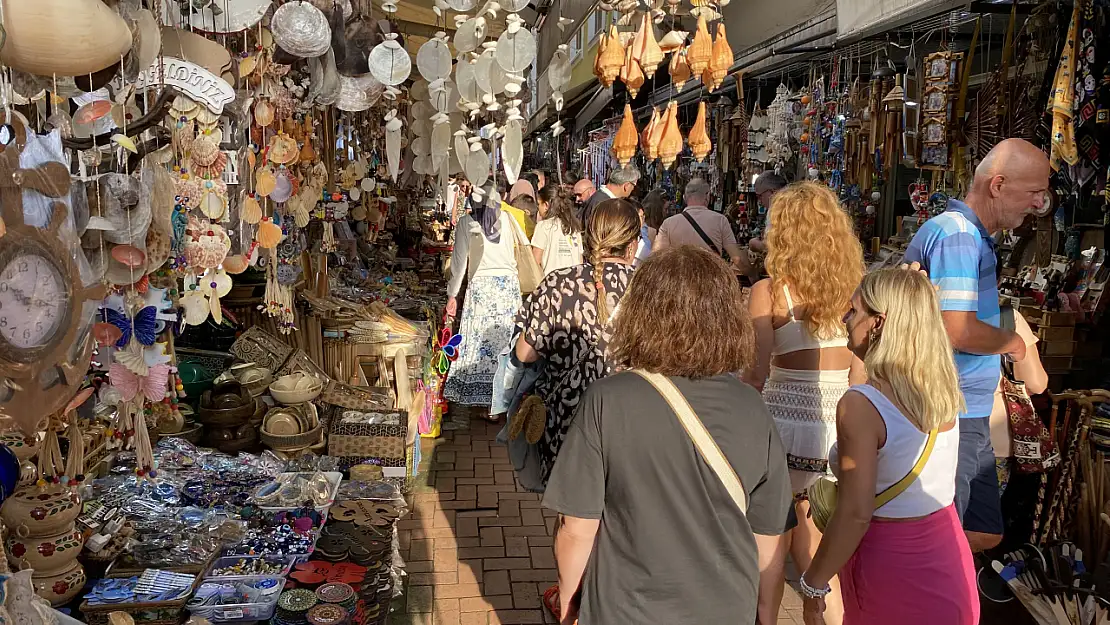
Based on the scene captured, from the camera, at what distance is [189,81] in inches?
78.6

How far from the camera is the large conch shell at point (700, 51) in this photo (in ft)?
13.1

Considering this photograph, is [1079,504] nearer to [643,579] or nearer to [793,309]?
[793,309]

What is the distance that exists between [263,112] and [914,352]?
217 cm

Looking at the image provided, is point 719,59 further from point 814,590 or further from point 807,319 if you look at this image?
point 814,590

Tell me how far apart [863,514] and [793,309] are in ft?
2.80

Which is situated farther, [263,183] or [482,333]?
[482,333]

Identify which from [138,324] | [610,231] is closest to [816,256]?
[610,231]

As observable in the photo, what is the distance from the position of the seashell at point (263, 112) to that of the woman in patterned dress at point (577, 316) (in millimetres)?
1106

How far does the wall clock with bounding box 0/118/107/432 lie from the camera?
1366 millimetres

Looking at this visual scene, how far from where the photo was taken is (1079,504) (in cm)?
323

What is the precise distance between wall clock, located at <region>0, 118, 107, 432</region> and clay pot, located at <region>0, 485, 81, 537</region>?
74cm

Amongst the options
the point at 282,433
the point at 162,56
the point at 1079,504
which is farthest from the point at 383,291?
the point at 1079,504

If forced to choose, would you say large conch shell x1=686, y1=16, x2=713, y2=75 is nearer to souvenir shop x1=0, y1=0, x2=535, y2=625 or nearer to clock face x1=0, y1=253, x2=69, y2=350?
souvenir shop x1=0, y1=0, x2=535, y2=625

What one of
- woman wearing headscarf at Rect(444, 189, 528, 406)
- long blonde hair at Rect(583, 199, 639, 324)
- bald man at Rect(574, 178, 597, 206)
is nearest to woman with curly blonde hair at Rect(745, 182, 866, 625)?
long blonde hair at Rect(583, 199, 639, 324)
